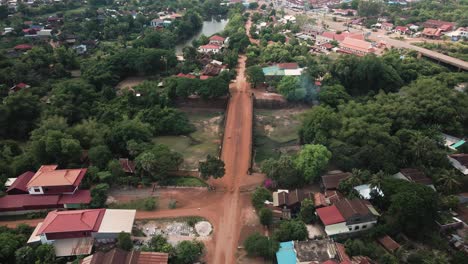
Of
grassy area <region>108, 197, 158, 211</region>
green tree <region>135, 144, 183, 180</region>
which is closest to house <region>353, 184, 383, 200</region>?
green tree <region>135, 144, 183, 180</region>

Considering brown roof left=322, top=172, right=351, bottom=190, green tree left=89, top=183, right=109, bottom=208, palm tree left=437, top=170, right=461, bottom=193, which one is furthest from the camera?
brown roof left=322, top=172, right=351, bottom=190

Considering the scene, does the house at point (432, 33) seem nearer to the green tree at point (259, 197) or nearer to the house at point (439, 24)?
the house at point (439, 24)

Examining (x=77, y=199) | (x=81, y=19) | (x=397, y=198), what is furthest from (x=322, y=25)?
(x=77, y=199)

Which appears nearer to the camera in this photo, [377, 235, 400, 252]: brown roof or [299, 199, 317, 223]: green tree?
[377, 235, 400, 252]: brown roof

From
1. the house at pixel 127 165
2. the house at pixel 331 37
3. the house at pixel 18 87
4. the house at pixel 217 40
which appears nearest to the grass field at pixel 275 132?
the house at pixel 127 165

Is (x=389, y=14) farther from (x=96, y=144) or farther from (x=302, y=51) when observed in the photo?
(x=96, y=144)

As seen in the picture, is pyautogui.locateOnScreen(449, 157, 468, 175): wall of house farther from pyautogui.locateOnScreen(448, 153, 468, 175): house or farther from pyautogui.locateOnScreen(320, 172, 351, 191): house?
pyautogui.locateOnScreen(320, 172, 351, 191): house
